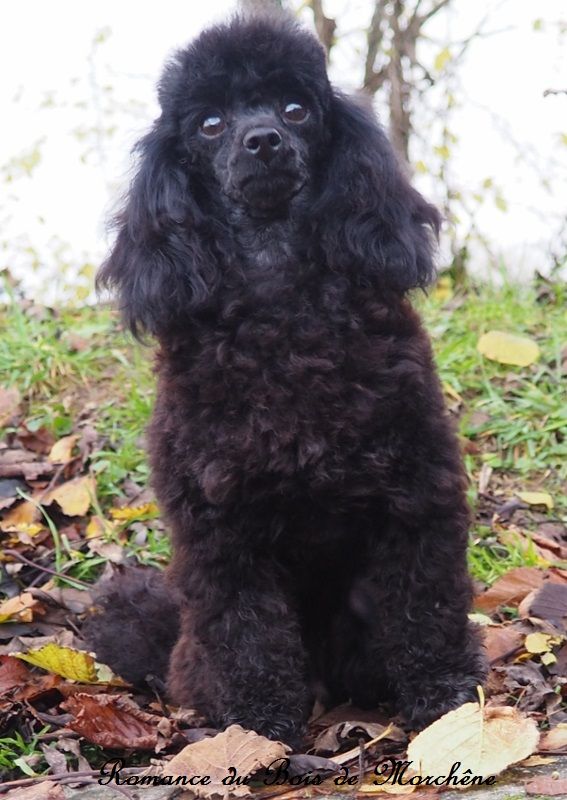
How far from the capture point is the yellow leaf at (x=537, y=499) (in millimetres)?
3631

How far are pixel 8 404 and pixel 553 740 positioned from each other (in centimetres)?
274

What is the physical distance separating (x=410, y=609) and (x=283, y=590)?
11.4 inches

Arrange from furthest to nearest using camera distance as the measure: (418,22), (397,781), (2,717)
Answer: (418,22), (2,717), (397,781)

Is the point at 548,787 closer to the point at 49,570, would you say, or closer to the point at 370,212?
the point at 370,212

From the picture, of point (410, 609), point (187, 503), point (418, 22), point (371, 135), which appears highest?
point (418, 22)

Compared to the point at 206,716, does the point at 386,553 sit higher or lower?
higher

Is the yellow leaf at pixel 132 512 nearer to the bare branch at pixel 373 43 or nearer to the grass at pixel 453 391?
the grass at pixel 453 391

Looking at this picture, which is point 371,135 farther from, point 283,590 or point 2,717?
point 2,717

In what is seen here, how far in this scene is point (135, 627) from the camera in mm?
2875

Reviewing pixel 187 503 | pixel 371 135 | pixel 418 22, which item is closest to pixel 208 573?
pixel 187 503

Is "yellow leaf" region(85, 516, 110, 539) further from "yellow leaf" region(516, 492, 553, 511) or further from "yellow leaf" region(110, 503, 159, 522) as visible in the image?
"yellow leaf" region(516, 492, 553, 511)

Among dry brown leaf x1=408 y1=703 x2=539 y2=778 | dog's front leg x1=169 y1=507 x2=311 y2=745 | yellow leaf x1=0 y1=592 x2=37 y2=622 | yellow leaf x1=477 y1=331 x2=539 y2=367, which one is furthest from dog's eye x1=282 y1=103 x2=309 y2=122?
yellow leaf x1=477 y1=331 x2=539 y2=367

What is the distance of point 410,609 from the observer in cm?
239

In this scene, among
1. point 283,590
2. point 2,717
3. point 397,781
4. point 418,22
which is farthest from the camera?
point 418,22
